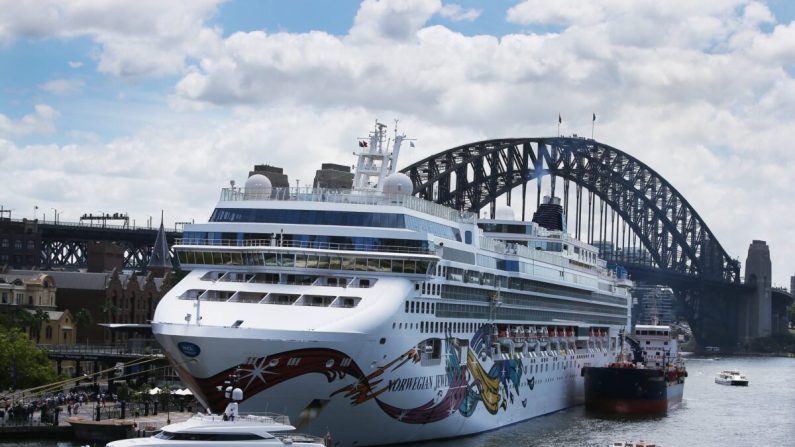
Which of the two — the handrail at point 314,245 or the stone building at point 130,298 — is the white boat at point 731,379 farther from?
the handrail at point 314,245

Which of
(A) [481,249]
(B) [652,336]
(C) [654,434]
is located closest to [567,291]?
(C) [654,434]

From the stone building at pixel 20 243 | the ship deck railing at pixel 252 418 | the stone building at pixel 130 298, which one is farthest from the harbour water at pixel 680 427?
the stone building at pixel 20 243

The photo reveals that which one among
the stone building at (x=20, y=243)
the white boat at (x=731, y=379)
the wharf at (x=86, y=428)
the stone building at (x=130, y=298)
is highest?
the stone building at (x=20, y=243)

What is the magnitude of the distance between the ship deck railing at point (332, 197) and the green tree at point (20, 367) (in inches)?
906

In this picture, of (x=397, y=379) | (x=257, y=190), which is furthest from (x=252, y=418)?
(x=257, y=190)

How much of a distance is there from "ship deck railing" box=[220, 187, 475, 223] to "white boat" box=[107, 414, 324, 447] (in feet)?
59.0

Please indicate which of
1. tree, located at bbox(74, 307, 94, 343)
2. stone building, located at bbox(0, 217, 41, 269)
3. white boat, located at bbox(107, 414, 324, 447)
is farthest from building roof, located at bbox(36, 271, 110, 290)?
white boat, located at bbox(107, 414, 324, 447)

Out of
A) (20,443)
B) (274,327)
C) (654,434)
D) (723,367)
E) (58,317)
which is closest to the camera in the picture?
(274,327)

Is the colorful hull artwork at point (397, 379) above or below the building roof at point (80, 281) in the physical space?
below

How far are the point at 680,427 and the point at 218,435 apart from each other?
158 ft

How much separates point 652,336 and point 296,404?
7101 cm

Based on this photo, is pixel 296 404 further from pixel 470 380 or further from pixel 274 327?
pixel 470 380

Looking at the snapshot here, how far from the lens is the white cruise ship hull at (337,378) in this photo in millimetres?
55250

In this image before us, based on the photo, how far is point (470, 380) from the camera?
2756 inches
